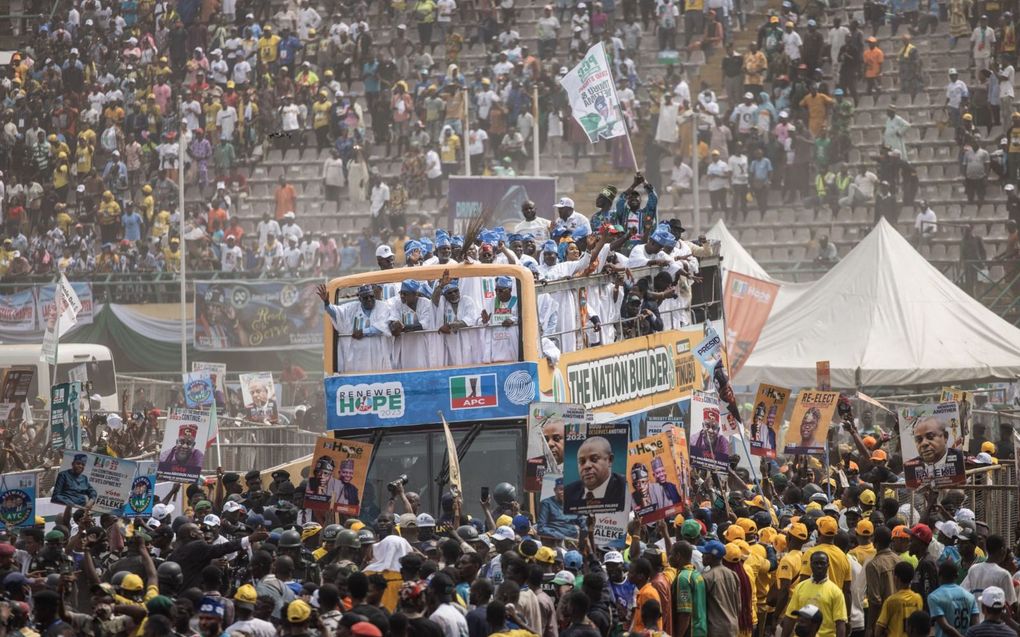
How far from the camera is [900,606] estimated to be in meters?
10.8

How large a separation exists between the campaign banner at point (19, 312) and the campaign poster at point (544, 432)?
20.3m

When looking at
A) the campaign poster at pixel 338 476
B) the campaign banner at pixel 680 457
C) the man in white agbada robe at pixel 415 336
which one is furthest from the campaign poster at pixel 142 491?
the campaign banner at pixel 680 457

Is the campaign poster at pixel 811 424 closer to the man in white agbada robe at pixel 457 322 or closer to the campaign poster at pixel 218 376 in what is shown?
the man in white agbada robe at pixel 457 322

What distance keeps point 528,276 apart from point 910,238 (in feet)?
58.1

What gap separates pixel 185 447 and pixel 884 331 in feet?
41.7

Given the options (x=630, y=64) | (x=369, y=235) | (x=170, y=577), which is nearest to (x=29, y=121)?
(x=369, y=235)

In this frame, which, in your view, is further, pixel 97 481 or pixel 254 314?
pixel 254 314

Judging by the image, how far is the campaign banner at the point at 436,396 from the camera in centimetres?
1543

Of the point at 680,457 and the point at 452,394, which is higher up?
the point at 452,394

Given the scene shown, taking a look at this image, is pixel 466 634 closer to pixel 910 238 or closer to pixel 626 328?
pixel 626 328

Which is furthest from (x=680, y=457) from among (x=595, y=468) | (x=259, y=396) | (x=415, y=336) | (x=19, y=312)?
(x=19, y=312)

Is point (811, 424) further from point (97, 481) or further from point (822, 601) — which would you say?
point (97, 481)

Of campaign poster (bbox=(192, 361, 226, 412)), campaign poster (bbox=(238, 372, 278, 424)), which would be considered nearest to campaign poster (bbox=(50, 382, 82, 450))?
campaign poster (bbox=(192, 361, 226, 412))

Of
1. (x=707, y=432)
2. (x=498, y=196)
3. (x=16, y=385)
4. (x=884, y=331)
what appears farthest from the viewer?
(x=498, y=196)
